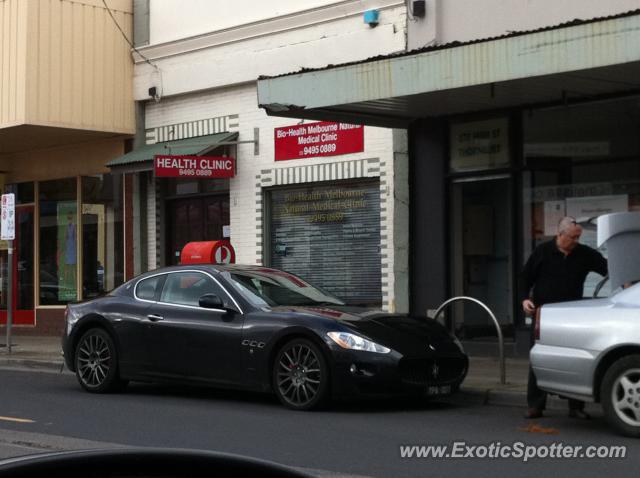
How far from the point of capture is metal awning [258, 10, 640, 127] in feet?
39.1

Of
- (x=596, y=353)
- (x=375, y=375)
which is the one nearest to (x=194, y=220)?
(x=375, y=375)

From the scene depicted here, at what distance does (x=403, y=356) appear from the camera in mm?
10352

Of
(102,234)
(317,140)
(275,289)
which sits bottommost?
(275,289)

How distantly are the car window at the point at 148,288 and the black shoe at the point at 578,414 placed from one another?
4.63 metres

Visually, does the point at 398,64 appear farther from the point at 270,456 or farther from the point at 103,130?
the point at 103,130

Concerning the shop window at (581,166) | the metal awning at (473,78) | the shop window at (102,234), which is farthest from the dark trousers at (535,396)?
the shop window at (102,234)

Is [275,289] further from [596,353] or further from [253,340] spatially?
[596,353]

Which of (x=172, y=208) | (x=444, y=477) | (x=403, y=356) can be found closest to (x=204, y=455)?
(x=444, y=477)

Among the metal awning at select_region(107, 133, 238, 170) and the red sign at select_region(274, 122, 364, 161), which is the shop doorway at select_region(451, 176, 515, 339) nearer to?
the red sign at select_region(274, 122, 364, 161)

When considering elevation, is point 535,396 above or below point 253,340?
below

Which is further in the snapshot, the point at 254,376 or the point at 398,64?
the point at 398,64

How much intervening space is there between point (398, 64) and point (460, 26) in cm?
254

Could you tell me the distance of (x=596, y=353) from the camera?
8.84 metres

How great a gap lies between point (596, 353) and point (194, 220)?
1246cm
